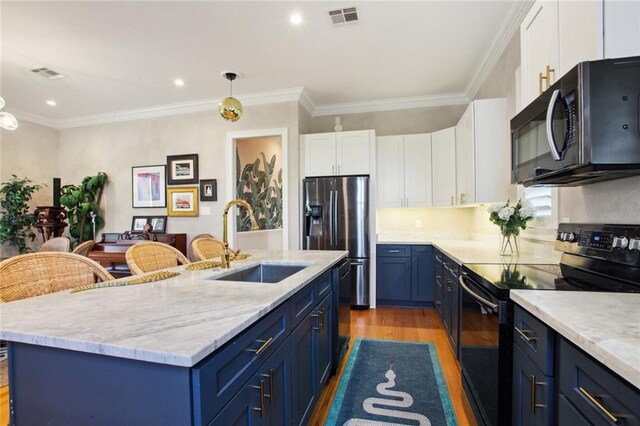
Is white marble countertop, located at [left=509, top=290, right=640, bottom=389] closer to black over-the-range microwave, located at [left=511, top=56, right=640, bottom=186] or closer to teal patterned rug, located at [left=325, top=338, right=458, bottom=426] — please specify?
black over-the-range microwave, located at [left=511, top=56, right=640, bottom=186]

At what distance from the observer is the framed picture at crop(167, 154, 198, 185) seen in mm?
4508

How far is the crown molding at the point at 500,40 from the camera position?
2.34 metres

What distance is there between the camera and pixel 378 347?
107 inches

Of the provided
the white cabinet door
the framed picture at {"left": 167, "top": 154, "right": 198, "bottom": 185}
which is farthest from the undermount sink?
the framed picture at {"left": 167, "top": 154, "right": 198, "bottom": 185}

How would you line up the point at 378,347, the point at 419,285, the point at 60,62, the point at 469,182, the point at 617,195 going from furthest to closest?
the point at 419,285
the point at 60,62
the point at 469,182
the point at 378,347
the point at 617,195

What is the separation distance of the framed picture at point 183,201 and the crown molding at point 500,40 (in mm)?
3993

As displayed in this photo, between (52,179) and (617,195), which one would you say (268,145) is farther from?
(617,195)

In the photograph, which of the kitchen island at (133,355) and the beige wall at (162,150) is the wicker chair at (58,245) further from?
the kitchen island at (133,355)

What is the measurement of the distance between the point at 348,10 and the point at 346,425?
116 inches

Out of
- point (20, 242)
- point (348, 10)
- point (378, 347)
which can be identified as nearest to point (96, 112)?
point (20, 242)

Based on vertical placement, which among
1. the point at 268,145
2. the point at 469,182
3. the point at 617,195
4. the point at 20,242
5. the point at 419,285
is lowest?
the point at 419,285

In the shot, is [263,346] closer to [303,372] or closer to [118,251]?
[303,372]

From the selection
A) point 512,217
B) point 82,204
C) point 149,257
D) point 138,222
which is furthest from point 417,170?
point 82,204

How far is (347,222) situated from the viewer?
3809 millimetres
